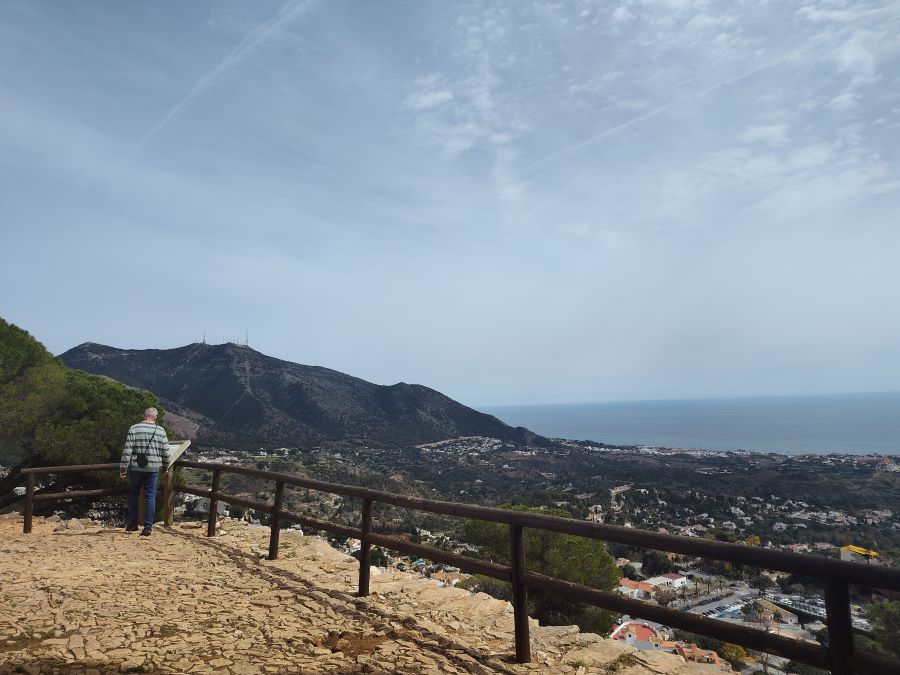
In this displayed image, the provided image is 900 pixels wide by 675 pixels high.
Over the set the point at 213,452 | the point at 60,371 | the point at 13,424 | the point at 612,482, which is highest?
the point at 60,371

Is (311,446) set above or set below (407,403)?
below

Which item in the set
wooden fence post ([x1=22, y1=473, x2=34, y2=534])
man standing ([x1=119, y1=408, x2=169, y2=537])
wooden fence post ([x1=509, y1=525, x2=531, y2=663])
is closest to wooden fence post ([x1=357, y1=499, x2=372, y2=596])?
wooden fence post ([x1=509, y1=525, x2=531, y2=663])

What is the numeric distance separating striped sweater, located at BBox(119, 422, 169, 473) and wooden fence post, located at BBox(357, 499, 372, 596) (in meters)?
4.71

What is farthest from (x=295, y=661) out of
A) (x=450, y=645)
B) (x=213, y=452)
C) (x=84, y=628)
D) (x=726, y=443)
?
(x=726, y=443)

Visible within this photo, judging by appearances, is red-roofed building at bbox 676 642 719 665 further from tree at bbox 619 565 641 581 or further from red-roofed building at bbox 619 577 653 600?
tree at bbox 619 565 641 581

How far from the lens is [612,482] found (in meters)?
55.2

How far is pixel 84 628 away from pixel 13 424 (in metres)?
10.6

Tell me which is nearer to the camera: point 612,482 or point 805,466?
point 612,482

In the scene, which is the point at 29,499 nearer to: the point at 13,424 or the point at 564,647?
the point at 13,424

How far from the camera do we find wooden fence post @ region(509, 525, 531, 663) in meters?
3.88

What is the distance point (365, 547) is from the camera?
5.46m

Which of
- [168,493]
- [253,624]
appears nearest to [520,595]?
[253,624]

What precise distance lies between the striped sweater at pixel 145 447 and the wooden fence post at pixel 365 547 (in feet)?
15.4

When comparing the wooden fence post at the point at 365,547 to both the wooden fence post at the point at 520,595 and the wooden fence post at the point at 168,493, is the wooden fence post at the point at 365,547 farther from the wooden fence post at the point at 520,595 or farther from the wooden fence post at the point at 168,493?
the wooden fence post at the point at 168,493
